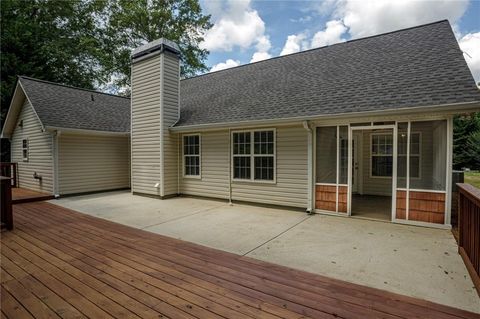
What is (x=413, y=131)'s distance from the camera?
17.1 feet

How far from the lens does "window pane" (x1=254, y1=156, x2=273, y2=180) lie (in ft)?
23.3

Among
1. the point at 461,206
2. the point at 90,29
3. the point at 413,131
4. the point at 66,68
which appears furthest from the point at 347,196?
the point at 90,29

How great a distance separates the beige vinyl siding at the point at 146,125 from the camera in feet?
28.3

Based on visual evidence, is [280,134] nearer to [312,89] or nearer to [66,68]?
[312,89]

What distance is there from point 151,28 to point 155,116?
45.7 feet

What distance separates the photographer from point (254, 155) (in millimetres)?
7352

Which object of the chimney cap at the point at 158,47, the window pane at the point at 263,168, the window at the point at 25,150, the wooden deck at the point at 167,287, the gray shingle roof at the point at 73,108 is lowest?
the wooden deck at the point at 167,287

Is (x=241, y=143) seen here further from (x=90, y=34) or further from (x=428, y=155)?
(x=90, y=34)

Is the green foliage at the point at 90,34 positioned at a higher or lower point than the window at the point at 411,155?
higher

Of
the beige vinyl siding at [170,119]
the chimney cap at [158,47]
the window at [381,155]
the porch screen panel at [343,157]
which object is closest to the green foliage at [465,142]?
the window at [381,155]

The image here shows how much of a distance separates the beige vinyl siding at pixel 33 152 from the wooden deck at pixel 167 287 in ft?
18.7

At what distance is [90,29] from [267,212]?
21.7m

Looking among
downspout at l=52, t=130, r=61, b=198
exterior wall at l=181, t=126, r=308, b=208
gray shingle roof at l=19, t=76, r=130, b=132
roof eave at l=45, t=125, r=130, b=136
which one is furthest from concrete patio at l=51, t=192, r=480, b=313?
gray shingle roof at l=19, t=76, r=130, b=132

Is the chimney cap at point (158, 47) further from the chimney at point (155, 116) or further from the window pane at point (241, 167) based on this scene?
the window pane at point (241, 167)
